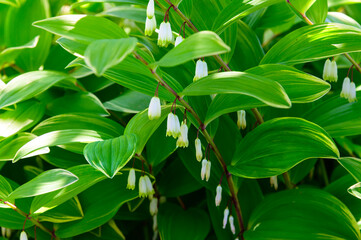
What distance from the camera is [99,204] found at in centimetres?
117

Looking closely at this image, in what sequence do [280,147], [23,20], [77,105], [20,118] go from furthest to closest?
[23,20] < [77,105] < [20,118] < [280,147]

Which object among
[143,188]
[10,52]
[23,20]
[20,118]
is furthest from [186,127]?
[23,20]

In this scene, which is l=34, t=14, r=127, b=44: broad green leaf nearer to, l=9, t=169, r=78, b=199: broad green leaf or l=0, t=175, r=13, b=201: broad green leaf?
l=9, t=169, r=78, b=199: broad green leaf

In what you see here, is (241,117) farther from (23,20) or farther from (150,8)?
(23,20)

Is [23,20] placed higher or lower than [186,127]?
higher

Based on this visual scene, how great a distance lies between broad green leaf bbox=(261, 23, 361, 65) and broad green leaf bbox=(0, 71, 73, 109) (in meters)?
0.62

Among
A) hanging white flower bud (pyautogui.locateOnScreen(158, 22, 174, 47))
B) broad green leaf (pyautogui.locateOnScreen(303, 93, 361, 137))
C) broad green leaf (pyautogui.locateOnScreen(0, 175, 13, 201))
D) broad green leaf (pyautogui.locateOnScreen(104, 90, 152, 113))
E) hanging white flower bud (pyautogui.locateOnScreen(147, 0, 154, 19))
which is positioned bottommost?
broad green leaf (pyautogui.locateOnScreen(0, 175, 13, 201))

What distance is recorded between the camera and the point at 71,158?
4.05 feet

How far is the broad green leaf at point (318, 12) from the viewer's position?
110 centimetres

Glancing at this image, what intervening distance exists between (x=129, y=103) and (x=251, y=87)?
1.90ft

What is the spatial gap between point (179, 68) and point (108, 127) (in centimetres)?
28

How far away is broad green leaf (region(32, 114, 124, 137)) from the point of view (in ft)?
3.80

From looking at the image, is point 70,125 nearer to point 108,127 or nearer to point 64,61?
point 108,127

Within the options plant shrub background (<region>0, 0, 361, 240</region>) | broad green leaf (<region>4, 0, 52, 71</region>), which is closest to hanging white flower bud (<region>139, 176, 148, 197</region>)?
plant shrub background (<region>0, 0, 361, 240</region>)
